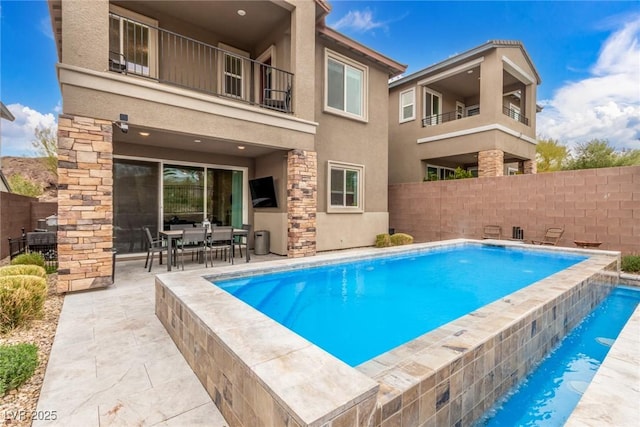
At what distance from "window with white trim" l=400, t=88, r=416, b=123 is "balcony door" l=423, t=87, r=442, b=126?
1.93 feet

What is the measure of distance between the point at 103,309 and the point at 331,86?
30.1 feet

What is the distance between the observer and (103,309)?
15.7 feet

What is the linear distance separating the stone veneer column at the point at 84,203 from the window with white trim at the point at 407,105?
13.7 meters

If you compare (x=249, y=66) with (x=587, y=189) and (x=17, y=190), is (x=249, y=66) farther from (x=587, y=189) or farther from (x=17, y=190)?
(x=17, y=190)

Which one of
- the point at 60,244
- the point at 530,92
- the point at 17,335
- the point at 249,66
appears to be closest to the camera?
the point at 17,335

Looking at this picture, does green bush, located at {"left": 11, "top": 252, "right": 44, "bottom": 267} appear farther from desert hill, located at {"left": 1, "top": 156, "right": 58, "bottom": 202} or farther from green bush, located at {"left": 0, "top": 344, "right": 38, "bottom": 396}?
desert hill, located at {"left": 1, "top": 156, "right": 58, "bottom": 202}

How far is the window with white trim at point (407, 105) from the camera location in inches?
617

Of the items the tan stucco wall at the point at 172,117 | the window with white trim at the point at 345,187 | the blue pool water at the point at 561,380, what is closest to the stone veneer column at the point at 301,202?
the tan stucco wall at the point at 172,117

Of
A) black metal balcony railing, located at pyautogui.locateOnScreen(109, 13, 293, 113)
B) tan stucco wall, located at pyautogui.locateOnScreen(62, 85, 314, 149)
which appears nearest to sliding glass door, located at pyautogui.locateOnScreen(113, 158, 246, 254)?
black metal balcony railing, located at pyautogui.locateOnScreen(109, 13, 293, 113)

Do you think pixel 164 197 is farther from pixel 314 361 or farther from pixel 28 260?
pixel 314 361

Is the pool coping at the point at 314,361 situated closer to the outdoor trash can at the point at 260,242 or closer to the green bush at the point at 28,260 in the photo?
the green bush at the point at 28,260

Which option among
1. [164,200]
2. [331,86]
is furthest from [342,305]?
[331,86]

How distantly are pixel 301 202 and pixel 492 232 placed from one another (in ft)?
24.9

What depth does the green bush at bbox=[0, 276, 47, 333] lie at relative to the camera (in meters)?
3.91
